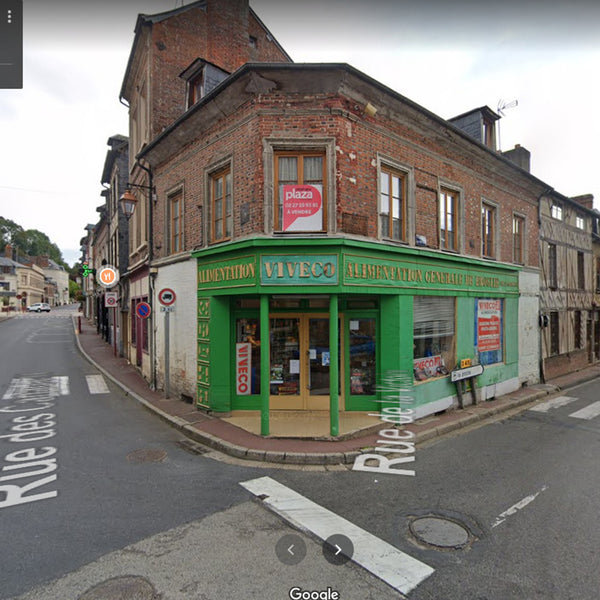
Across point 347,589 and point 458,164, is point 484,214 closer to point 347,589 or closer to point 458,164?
point 458,164

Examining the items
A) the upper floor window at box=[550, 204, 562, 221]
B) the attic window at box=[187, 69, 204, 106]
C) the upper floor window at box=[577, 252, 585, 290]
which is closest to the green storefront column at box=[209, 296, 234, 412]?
the attic window at box=[187, 69, 204, 106]

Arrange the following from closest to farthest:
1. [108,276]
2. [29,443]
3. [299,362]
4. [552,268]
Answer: [29,443]
[299,362]
[552,268]
[108,276]

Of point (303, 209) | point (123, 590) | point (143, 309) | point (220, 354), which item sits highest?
point (303, 209)

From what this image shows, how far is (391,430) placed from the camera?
7.61 metres

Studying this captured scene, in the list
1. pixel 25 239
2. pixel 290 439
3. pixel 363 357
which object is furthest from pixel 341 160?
pixel 25 239

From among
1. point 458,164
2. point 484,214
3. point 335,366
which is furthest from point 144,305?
point 484,214

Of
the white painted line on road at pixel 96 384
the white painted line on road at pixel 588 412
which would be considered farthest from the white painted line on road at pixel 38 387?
the white painted line on road at pixel 588 412

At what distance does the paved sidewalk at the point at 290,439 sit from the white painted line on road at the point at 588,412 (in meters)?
1.28

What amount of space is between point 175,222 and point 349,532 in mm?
8946

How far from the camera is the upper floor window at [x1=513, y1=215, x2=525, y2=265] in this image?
12.5 metres

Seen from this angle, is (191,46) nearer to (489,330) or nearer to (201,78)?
(201,78)

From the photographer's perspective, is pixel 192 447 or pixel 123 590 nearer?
pixel 123 590

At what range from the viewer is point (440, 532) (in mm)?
4137

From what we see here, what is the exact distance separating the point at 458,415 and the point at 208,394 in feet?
19.5
